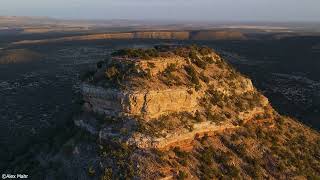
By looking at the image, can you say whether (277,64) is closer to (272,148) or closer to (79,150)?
(272,148)

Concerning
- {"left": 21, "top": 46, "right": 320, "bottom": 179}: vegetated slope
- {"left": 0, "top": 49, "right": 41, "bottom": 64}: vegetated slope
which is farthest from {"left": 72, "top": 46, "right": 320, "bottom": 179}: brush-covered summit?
{"left": 0, "top": 49, "right": 41, "bottom": 64}: vegetated slope

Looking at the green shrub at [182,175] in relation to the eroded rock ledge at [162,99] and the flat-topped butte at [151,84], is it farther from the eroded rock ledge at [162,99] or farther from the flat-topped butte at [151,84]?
the flat-topped butte at [151,84]

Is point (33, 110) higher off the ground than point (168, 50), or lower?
lower

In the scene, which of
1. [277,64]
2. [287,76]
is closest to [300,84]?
[287,76]

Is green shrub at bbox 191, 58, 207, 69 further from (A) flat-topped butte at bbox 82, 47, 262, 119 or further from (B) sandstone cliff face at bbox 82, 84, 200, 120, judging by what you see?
(B) sandstone cliff face at bbox 82, 84, 200, 120

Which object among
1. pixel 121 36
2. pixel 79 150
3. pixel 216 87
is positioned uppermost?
pixel 216 87

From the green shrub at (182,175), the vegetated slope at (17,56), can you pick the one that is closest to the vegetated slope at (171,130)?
the green shrub at (182,175)

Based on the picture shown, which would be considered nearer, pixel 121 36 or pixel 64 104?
pixel 64 104

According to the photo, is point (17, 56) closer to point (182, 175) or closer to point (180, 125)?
point (180, 125)
